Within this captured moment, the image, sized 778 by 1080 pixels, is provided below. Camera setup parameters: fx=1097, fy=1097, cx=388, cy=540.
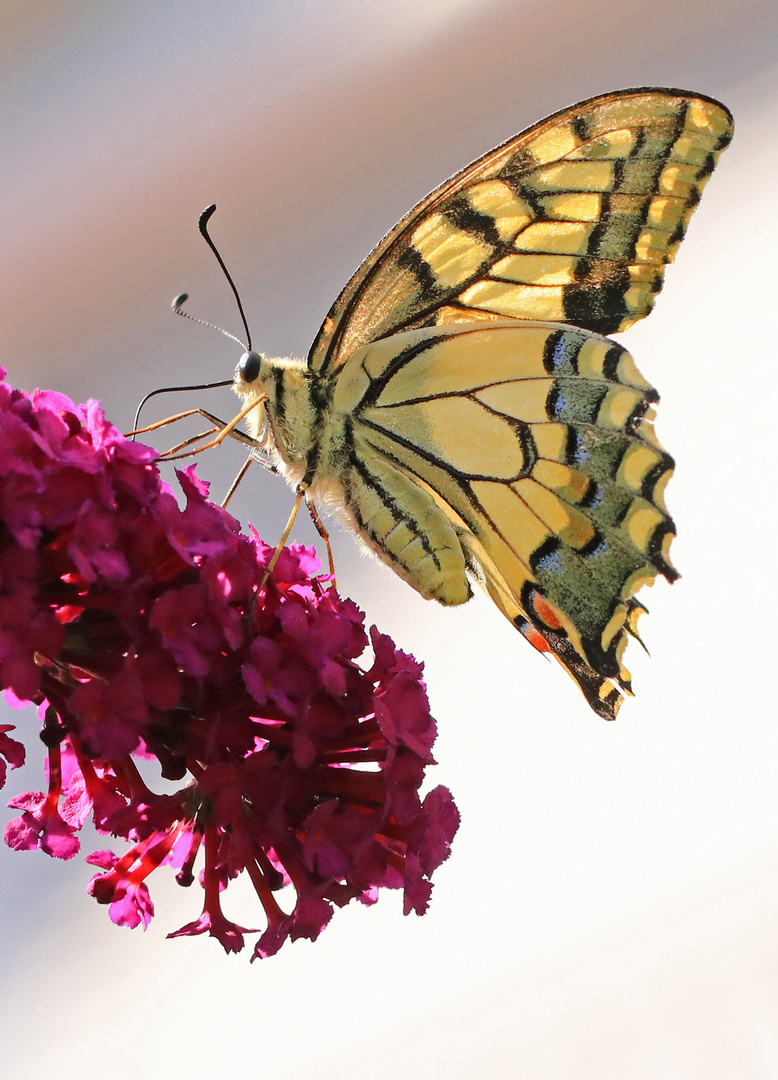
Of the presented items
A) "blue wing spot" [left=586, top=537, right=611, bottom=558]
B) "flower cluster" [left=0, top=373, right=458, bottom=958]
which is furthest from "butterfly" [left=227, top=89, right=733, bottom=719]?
"flower cluster" [left=0, top=373, right=458, bottom=958]

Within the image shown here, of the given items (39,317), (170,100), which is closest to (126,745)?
(39,317)

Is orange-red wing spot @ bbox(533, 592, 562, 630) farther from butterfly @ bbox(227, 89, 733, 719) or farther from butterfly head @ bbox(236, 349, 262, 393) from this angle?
butterfly head @ bbox(236, 349, 262, 393)

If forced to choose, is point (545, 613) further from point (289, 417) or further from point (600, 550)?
point (289, 417)

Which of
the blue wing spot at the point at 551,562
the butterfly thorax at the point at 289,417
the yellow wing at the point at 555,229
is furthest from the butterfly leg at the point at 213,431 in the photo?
the blue wing spot at the point at 551,562

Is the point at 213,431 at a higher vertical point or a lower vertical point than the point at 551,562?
higher

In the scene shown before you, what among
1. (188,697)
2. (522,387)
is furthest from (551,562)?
(188,697)

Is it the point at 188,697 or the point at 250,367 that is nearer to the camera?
the point at 188,697

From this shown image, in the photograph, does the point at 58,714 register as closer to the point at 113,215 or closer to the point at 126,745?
the point at 126,745
